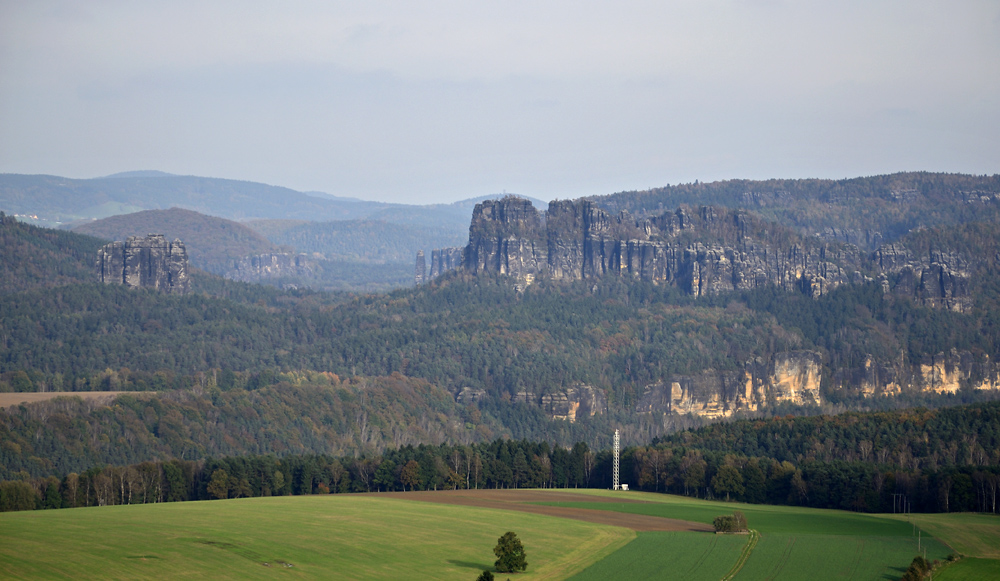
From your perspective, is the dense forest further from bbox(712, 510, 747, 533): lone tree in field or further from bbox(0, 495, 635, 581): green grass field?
bbox(712, 510, 747, 533): lone tree in field

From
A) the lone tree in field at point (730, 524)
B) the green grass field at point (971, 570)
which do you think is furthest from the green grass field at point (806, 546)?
the green grass field at point (971, 570)

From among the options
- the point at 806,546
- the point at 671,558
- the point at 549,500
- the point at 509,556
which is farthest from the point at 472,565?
the point at 549,500

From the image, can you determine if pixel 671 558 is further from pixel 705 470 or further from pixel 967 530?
pixel 705 470

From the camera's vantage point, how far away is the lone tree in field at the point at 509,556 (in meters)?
96.9

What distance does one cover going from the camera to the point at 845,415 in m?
184

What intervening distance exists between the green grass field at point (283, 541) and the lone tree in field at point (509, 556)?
147 centimetres

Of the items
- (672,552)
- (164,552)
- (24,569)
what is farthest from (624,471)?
(24,569)

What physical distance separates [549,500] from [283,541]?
4797 cm

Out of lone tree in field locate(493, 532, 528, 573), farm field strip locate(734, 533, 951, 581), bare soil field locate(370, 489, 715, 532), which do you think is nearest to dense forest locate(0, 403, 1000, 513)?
bare soil field locate(370, 489, 715, 532)

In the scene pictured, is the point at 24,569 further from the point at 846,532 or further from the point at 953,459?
the point at 953,459

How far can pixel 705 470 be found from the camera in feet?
511

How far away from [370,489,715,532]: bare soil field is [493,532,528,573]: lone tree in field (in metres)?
25.2

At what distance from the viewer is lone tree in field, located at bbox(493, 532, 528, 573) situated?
96.9 meters

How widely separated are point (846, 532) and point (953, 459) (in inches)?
1968
